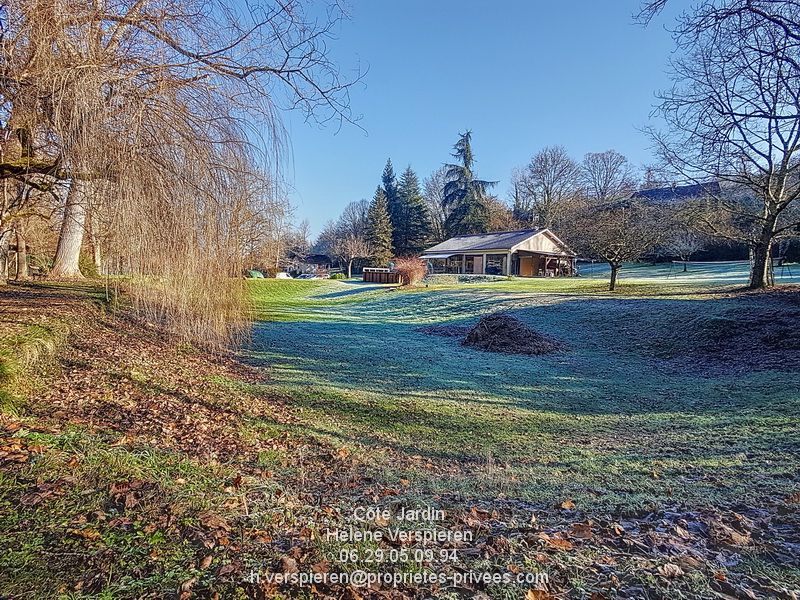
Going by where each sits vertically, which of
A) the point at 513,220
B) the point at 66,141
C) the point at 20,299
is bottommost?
the point at 20,299

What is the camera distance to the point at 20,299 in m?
6.68

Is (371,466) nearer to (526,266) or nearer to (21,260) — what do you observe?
(21,260)

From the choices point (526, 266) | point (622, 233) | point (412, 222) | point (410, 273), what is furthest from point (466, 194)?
point (622, 233)

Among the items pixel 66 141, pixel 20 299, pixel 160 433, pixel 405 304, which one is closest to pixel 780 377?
pixel 160 433

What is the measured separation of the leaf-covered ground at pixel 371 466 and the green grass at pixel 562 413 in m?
0.03

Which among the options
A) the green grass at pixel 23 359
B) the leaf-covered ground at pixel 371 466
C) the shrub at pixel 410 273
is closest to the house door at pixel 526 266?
the shrub at pixel 410 273

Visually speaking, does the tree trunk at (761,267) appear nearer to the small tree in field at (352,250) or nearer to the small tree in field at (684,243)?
the small tree in field at (684,243)

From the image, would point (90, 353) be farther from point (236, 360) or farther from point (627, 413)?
point (627, 413)

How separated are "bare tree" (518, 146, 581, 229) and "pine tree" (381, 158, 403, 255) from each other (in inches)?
552

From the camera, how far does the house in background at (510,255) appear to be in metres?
30.3

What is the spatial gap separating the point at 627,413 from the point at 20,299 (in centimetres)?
915

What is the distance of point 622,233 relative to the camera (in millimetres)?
15992

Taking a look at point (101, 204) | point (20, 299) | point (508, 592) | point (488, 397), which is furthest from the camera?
point (20, 299)

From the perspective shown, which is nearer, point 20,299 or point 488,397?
point 488,397
